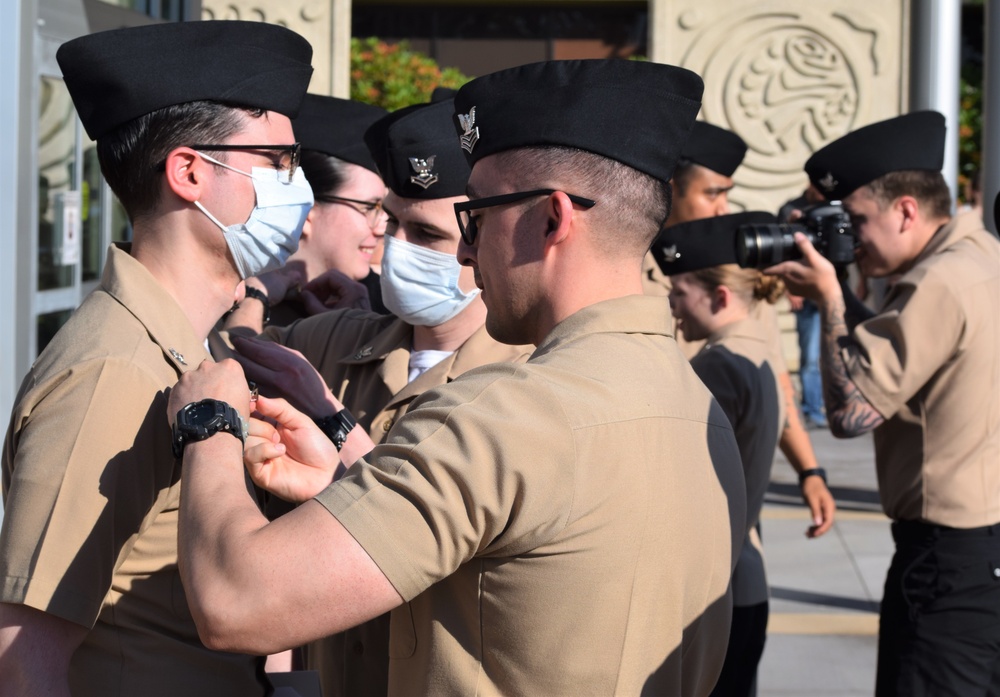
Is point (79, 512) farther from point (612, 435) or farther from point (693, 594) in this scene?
point (693, 594)

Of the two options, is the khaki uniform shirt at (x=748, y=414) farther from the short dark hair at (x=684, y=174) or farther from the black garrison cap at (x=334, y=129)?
the short dark hair at (x=684, y=174)

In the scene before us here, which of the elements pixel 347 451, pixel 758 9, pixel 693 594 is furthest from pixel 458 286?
pixel 758 9

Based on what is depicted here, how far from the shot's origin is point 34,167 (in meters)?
4.01

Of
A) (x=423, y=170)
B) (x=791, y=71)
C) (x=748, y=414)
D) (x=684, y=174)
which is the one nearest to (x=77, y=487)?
(x=423, y=170)

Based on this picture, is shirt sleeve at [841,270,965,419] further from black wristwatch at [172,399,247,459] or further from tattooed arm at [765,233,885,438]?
black wristwatch at [172,399,247,459]

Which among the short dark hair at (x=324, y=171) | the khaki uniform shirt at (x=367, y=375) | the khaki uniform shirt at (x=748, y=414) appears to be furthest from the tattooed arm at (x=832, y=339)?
the short dark hair at (x=324, y=171)

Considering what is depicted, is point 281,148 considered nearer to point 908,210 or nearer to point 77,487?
point 77,487

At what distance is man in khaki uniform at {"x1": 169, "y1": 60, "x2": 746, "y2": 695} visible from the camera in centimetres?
157

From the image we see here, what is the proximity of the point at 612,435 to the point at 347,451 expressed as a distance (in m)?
0.84

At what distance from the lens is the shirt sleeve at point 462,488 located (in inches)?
61.8

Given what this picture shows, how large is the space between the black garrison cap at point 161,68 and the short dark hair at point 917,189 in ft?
7.59

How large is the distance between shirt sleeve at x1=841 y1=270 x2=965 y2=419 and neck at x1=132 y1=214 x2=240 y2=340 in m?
2.07

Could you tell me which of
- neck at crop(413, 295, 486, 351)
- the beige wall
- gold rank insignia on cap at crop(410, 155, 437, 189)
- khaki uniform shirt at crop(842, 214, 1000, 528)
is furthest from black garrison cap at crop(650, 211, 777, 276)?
the beige wall

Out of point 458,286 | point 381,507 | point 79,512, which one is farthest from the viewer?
A: point 458,286
